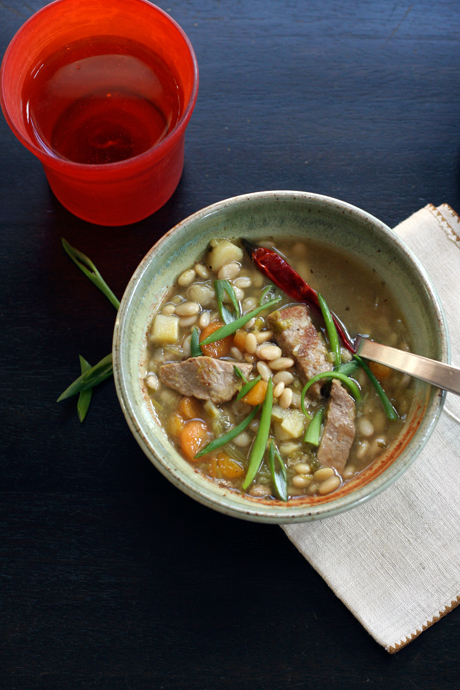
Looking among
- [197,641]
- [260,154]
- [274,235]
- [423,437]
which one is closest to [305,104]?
[260,154]

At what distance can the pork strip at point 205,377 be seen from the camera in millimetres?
2080

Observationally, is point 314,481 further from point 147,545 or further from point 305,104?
point 305,104

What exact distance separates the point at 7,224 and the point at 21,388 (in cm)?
77

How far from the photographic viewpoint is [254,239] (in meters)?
2.25

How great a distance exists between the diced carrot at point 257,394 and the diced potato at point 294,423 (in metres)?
0.11

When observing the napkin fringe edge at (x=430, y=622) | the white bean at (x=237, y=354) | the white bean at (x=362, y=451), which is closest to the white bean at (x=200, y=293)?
the white bean at (x=237, y=354)

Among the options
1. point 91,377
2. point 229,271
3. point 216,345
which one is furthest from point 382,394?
point 91,377

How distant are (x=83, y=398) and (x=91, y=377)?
0.33ft

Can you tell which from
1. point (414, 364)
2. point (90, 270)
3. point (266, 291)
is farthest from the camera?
point (90, 270)

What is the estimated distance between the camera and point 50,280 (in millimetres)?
2527

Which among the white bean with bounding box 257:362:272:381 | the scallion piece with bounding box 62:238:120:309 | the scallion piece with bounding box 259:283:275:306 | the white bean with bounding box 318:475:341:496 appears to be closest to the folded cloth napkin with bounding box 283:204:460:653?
the white bean with bounding box 318:475:341:496

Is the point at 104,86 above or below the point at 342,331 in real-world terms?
above

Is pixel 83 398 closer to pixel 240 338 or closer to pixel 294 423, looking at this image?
pixel 240 338

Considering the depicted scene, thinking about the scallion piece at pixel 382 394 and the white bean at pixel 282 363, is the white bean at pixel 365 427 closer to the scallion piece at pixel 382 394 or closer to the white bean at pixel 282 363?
the scallion piece at pixel 382 394
